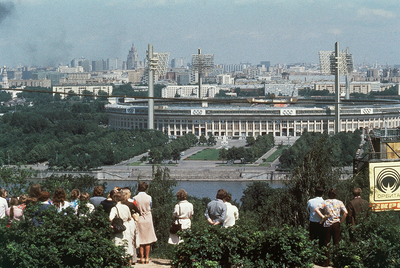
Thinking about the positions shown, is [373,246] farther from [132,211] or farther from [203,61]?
[203,61]

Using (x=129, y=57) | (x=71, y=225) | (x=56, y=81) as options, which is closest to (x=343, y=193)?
(x=71, y=225)

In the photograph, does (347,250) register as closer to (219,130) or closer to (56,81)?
(219,130)

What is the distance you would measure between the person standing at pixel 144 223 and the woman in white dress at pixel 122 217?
309 mm

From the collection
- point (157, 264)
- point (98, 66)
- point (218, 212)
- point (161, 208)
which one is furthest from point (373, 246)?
point (98, 66)

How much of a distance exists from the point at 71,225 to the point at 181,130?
111ft

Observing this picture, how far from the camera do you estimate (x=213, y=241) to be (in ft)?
13.0

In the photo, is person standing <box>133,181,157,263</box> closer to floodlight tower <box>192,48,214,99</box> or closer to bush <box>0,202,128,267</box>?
bush <box>0,202,128,267</box>

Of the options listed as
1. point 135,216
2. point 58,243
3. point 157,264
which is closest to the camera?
point 58,243

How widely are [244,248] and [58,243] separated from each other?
991mm

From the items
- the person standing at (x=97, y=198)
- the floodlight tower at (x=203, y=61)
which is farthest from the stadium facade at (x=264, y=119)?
the person standing at (x=97, y=198)

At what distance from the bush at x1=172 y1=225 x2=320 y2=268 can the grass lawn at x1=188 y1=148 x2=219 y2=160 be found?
69.2ft

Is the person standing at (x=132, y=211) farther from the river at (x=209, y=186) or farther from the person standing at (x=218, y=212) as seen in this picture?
the river at (x=209, y=186)

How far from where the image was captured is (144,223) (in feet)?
15.3

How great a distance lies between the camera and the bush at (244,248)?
3949mm
